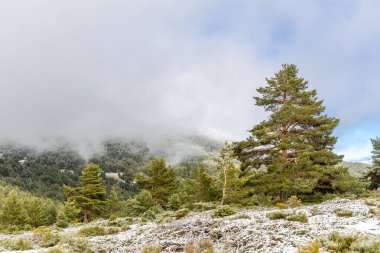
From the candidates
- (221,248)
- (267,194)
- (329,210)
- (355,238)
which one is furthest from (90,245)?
(267,194)

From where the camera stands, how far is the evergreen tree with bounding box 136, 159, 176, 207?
176ft

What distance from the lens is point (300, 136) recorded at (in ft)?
111

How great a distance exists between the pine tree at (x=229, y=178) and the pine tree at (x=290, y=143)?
6.00ft

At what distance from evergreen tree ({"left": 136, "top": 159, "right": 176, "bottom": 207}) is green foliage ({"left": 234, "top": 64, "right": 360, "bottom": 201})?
69.0 ft

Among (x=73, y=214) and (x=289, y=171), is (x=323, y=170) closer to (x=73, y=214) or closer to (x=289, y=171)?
(x=289, y=171)

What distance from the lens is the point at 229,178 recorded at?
1323 inches

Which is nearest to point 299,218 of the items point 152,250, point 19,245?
point 152,250

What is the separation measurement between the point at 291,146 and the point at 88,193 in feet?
121

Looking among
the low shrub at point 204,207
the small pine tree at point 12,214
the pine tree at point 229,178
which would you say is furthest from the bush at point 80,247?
the small pine tree at point 12,214

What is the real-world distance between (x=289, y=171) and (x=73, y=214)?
36285 millimetres

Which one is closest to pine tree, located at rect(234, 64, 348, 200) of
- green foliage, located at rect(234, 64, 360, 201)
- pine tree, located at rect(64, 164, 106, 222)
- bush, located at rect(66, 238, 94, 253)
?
green foliage, located at rect(234, 64, 360, 201)

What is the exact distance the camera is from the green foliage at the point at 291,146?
31.5 meters

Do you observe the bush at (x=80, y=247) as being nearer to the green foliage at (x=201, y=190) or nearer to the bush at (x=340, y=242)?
the bush at (x=340, y=242)

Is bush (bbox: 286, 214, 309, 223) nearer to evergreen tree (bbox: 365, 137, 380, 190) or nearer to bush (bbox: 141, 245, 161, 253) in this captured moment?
bush (bbox: 141, 245, 161, 253)
